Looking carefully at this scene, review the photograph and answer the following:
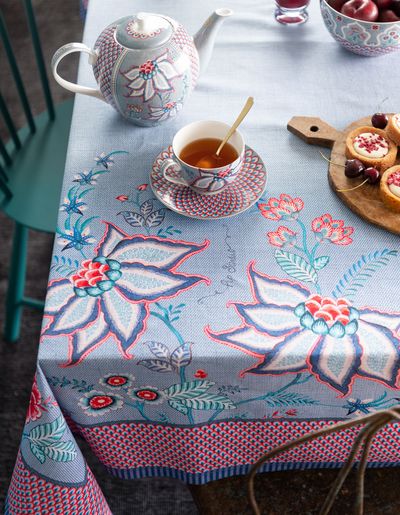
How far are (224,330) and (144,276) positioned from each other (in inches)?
5.3

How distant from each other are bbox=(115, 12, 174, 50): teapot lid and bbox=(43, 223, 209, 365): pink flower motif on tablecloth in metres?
0.28

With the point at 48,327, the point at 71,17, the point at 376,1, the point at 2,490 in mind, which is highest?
the point at 376,1

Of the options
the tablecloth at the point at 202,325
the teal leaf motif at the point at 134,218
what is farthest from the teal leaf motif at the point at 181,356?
the teal leaf motif at the point at 134,218

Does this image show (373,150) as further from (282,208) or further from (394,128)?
(282,208)

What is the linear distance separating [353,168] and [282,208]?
0.12 metres

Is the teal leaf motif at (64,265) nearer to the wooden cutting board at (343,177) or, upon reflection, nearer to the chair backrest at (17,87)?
the wooden cutting board at (343,177)

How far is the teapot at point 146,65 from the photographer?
893mm

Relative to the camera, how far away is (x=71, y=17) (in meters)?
2.60

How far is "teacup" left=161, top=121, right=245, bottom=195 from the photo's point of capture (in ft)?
2.75

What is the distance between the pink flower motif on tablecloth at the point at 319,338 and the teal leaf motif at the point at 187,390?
2.5 inches

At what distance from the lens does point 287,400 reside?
0.78 metres

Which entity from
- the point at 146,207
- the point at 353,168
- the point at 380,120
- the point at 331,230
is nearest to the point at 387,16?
the point at 380,120

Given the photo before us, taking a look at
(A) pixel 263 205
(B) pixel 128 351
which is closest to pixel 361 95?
(A) pixel 263 205

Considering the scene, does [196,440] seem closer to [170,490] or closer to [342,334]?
[342,334]
